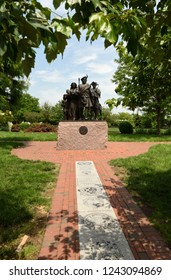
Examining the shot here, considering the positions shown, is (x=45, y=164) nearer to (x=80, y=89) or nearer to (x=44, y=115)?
(x=80, y=89)

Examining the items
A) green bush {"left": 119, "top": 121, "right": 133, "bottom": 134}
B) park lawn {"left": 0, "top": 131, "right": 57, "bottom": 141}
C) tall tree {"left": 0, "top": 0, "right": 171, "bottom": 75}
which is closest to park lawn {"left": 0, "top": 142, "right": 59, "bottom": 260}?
tall tree {"left": 0, "top": 0, "right": 171, "bottom": 75}

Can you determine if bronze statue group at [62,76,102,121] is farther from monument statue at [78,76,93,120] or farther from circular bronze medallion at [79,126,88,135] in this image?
circular bronze medallion at [79,126,88,135]

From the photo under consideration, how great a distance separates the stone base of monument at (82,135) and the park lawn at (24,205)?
6.31m

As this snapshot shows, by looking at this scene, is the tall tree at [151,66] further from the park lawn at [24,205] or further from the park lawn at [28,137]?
the park lawn at [28,137]

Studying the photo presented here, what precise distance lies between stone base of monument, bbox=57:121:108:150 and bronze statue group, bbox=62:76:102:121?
4.05ft

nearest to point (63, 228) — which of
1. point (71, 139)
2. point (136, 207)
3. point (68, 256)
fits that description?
point (68, 256)

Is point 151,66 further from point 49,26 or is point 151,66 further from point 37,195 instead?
point 49,26

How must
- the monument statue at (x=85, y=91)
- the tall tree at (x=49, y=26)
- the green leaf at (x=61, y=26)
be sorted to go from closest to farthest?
the tall tree at (x=49, y=26), the green leaf at (x=61, y=26), the monument statue at (x=85, y=91)

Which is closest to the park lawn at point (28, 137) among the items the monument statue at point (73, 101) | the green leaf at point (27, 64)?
the monument statue at point (73, 101)

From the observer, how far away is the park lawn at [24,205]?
471cm

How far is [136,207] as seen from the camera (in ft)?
21.6

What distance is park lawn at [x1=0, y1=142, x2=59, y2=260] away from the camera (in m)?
4.71

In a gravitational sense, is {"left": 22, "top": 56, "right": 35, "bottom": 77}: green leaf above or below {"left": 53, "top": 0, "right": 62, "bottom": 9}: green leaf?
below
